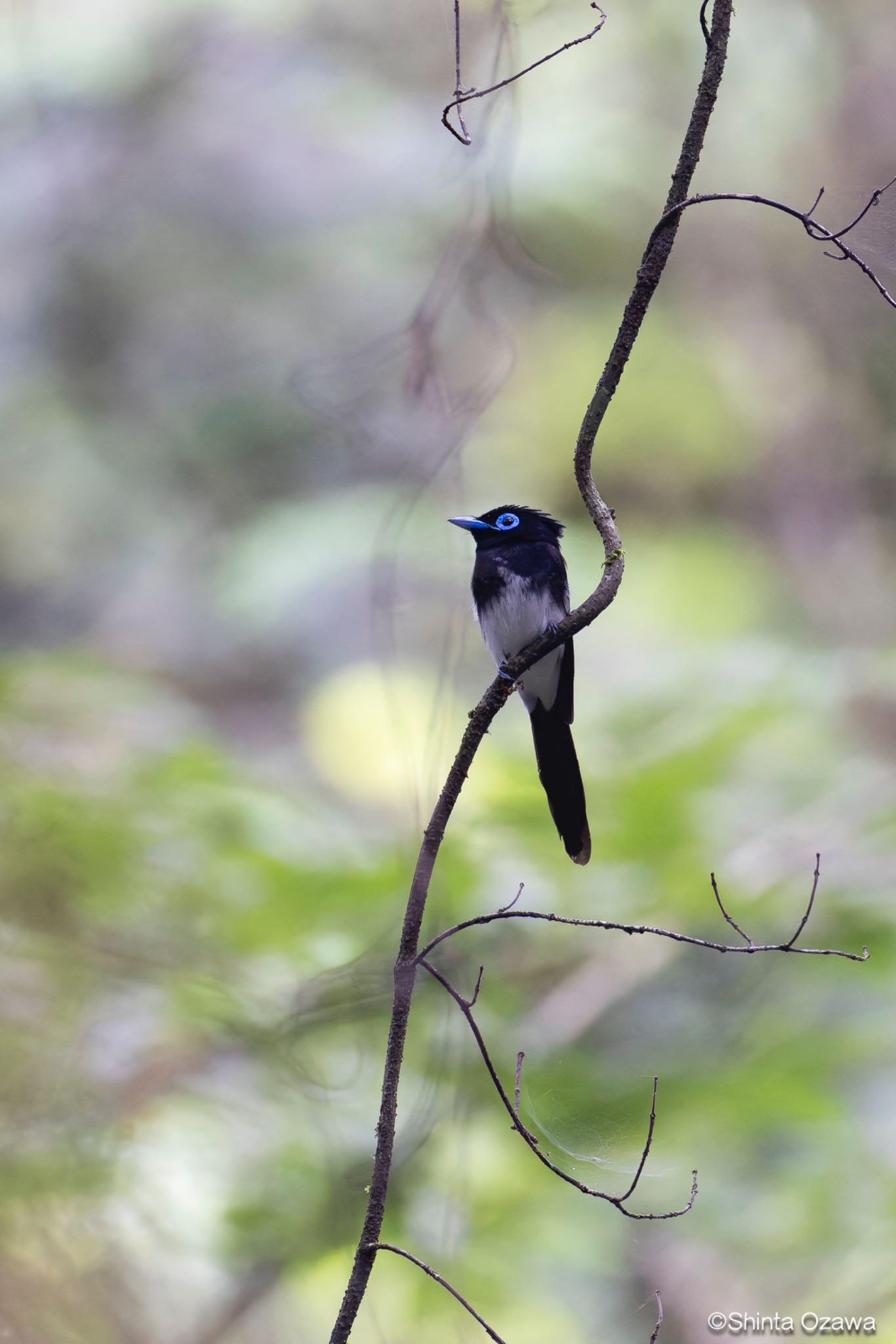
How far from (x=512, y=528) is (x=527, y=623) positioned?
0.15 metres

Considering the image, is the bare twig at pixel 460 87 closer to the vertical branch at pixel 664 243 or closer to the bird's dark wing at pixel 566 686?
the vertical branch at pixel 664 243

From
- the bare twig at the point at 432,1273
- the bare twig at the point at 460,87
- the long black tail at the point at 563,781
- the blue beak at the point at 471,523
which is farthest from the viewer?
the blue beak at the point at 471,523

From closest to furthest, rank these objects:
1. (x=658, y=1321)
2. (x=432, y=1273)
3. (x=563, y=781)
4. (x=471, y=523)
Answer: (x=432, y=1273), (x=658, y=1321), (x=563, y=781), (x=471, y=523)

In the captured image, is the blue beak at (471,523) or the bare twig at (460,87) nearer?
the bare twig at (460,87)

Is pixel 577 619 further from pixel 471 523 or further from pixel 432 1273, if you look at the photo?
pixel 471 523

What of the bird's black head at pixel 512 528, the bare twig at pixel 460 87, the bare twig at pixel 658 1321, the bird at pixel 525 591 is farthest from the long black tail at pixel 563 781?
the bare twig at pixel 460 87

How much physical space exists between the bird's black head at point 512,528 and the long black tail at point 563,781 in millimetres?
289

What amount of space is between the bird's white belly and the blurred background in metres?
0.26

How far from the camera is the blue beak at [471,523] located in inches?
62.6

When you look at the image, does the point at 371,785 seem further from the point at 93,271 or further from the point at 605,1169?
the point at 93,271

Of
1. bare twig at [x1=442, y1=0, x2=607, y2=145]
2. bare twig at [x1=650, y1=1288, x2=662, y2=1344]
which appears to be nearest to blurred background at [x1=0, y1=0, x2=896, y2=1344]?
bare twig at [x1=650, y1=1288, x2=662, y2=1344]

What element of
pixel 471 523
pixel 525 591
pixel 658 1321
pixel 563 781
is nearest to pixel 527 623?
pixel 525 591

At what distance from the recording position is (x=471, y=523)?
1610 millimetres

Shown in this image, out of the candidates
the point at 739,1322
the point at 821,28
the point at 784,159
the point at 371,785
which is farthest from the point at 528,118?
the point at 739,1322
